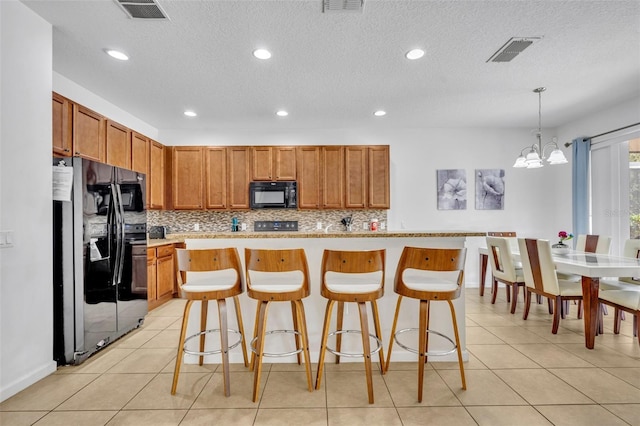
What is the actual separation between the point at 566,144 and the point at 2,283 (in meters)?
6.79

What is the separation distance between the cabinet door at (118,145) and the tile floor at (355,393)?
220cm

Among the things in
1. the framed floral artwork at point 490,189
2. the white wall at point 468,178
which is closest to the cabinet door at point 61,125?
the white wall at point 468,178

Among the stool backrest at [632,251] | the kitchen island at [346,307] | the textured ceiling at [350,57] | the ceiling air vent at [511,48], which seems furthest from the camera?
the stool backrest at [632,251]

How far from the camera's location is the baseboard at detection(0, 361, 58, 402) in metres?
2.03

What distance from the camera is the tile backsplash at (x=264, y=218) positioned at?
520 cm

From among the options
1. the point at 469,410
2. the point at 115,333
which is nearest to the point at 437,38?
the point at 469,410

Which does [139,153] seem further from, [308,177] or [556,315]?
[556,315]

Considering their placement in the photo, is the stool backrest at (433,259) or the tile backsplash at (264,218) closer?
the stool backrest at (433,259)

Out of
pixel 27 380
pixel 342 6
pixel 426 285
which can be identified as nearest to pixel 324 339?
pixel 426 285

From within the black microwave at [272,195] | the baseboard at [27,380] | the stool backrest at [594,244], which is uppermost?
the black microwave at [272,195]

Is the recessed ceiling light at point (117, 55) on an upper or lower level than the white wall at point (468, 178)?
upper

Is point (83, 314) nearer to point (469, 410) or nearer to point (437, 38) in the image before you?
point (469, 410)

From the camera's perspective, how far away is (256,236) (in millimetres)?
2264

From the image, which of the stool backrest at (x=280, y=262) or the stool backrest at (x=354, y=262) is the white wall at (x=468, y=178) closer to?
the stool backrest at (x=354, y=262)
